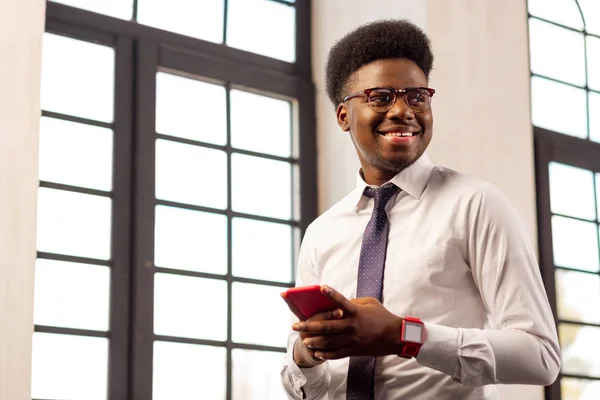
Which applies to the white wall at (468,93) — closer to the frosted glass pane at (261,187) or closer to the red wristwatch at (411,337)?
the frosted glass pane at (261,187)

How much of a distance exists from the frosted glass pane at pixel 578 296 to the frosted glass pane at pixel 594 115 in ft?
2.37

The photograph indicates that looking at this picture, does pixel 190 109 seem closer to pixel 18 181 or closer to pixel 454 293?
pixel 18 181

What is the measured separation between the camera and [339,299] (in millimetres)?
1908

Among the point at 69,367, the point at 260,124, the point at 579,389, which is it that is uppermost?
the point at 260,124

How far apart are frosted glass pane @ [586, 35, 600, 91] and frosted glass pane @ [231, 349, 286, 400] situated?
2309 mm

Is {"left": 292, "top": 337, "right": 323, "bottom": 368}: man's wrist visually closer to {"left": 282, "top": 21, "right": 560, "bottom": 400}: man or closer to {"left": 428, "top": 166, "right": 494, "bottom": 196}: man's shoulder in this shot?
{"left": 282, "top": 21, "right": 560, "bottom": 400}: man

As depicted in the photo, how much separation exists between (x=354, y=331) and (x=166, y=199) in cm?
208

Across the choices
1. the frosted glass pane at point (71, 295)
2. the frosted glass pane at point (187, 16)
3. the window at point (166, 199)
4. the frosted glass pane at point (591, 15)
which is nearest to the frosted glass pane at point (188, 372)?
the window at point (166, 199)

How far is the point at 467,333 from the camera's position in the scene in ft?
6.76

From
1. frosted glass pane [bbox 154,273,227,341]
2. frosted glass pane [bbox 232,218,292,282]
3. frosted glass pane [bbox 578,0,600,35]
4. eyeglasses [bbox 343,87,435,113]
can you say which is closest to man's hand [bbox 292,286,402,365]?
eyeglasses [bbox 343,87,435,113]

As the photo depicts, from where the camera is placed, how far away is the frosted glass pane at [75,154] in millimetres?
3672

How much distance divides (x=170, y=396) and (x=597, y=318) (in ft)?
7.29

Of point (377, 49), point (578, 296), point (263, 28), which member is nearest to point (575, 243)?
point (578, 296)

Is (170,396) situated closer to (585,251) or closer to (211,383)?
(211,383)
